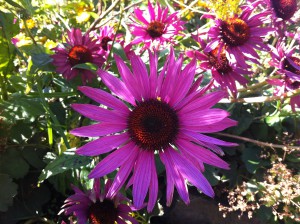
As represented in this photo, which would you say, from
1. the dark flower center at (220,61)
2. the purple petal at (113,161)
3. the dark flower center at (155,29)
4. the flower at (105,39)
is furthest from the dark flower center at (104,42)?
the purple petal at (113,161)

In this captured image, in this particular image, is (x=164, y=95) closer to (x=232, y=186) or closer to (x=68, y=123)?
(x=68, y=123)

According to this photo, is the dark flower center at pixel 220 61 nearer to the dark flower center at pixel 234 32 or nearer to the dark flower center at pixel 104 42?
the dark flower center at pixel 234 32

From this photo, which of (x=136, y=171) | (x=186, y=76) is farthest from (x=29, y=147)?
(x=186, y=76)

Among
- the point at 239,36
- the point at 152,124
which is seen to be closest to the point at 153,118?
the point at 152,124

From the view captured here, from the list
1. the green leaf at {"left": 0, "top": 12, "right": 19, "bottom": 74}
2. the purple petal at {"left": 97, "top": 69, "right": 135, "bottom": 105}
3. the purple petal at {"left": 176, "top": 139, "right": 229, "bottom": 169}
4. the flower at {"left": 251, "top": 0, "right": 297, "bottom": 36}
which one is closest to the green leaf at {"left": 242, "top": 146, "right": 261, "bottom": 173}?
the flower at {"left": 251, "top": 0, "right": 297, "bottom": 36}

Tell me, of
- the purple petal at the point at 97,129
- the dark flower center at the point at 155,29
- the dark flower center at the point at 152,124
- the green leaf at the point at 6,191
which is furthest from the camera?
the dark flower center at the point at 155,29

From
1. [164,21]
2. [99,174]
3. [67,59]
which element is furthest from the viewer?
[164,21]

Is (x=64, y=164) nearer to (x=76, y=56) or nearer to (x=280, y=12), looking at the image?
(x=76, y=56)
